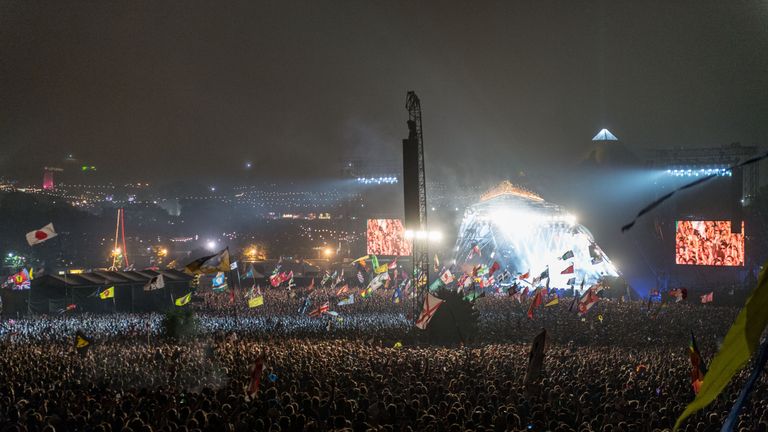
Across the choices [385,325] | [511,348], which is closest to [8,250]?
[385,325]

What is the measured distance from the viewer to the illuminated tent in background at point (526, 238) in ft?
171

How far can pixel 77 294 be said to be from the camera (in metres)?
35.3

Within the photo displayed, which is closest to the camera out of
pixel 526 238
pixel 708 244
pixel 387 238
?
pixel 708 244

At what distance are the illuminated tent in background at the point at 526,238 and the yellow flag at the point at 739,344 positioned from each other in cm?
5025

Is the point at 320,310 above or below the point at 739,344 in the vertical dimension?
below

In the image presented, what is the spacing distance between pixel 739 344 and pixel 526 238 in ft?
178

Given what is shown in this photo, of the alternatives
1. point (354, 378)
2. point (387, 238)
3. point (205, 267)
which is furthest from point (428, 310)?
point (387, 238)

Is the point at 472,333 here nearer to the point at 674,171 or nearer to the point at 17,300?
the point at 17,300

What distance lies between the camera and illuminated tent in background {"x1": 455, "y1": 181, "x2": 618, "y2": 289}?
171 feet

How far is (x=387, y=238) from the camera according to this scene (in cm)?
6034

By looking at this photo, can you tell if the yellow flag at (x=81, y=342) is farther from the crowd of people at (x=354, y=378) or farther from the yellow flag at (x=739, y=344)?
the yellow flag at (x=739, y=344)

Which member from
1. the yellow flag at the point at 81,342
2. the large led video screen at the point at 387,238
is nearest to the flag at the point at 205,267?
the yellow flag at the point at 81,342

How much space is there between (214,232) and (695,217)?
58.0 metres

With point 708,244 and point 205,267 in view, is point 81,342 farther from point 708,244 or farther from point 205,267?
point 708,244
